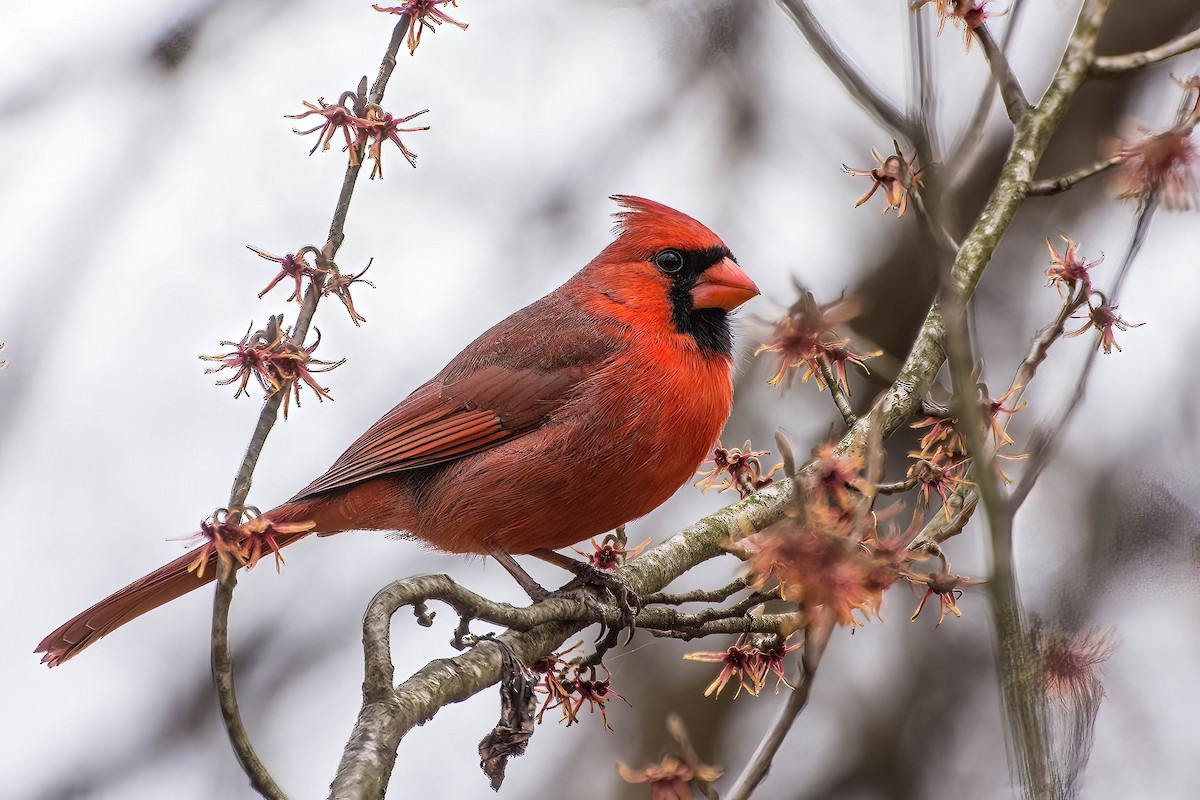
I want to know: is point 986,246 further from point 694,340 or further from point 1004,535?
point 1004,535

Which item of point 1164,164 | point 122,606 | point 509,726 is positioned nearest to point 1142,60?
point 1164,164

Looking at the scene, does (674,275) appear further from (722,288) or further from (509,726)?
(509,726)

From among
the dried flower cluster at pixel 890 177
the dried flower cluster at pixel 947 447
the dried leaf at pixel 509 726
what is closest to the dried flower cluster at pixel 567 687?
the dried leaf at pixel 509 726

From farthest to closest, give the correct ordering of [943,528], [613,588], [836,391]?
[613,588] → [836,391] → [943,528]

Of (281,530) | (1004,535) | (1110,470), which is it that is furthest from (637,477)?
(1004,535)

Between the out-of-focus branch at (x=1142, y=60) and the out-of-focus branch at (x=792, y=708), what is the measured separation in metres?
1.39

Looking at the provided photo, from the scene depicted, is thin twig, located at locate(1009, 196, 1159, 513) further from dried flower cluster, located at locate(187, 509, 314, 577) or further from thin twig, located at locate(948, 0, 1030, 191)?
dried flower cluster, located at locate(187, 509, 314, 577)

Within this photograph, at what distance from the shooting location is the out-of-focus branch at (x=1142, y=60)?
92.2 inches

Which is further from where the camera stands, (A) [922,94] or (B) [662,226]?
(B) [662,226]

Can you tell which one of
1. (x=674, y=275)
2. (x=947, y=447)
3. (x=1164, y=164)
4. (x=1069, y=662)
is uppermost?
(x=674, y=275)

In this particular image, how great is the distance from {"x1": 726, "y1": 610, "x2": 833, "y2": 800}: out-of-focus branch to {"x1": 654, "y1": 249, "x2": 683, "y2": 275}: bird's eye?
1.98 m

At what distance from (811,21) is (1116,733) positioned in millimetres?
1325

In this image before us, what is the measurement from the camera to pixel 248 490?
1.96m

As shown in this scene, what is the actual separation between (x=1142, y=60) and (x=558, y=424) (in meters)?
1.60
